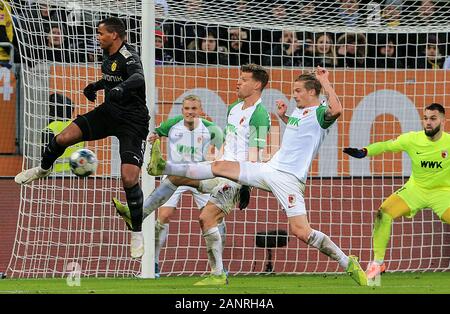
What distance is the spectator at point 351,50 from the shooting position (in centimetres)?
1652

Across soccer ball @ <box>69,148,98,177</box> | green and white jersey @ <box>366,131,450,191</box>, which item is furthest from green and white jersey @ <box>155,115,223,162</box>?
soccer ball @ <box>69,148,98,177</box>

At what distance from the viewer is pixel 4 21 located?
52.3 ft

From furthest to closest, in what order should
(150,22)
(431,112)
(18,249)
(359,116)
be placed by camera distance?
1. (359,116)
2. (18,249)
3. (431,112)
4. (150,22)

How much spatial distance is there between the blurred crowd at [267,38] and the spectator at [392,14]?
0.01 metres

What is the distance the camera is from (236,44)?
16125 millimetres

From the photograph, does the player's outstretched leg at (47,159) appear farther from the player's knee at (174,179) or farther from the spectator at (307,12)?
the spectator at (307,12)

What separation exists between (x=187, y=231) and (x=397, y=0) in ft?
13.7

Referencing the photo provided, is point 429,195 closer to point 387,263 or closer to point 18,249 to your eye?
point 387,263

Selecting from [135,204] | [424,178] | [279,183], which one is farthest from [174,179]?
[424,178]

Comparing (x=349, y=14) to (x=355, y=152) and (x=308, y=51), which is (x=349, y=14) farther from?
(x=355, y=152)

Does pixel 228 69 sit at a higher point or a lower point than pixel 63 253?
higher

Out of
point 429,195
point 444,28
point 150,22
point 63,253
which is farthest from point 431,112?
point 63,253

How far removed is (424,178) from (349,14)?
8.41 feet

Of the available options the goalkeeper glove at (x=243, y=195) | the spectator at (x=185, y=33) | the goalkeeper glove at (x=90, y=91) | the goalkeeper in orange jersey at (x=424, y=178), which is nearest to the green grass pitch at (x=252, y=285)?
the goalkeeper in orange jersey at (x=424, y=178)
